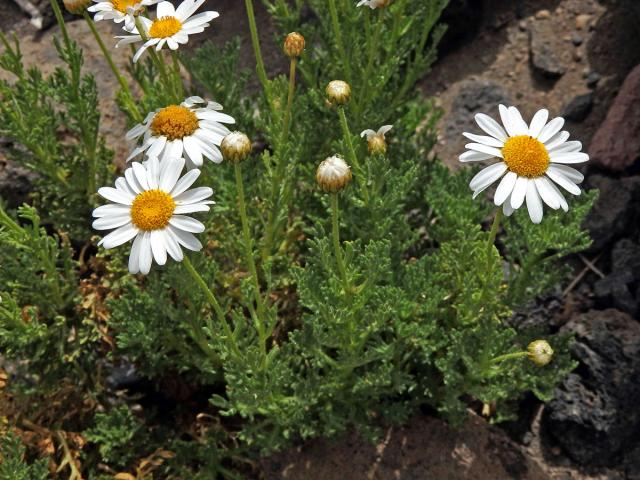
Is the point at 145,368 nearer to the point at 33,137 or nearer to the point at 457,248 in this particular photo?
the point at 33,137

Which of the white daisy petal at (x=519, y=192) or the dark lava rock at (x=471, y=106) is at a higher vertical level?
the dark lava rock at (x=471, y=106)

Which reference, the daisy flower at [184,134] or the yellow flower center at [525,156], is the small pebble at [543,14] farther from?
the daisy flower at [184,134]

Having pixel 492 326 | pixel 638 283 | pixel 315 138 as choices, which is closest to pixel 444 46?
pixel 315 138

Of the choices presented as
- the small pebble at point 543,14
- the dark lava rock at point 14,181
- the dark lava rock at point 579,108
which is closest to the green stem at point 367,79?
the dark lava rock at point 579,108

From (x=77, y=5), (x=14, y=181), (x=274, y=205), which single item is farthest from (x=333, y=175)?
(x=14, y=181)

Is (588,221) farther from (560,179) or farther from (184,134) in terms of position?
(184,134)

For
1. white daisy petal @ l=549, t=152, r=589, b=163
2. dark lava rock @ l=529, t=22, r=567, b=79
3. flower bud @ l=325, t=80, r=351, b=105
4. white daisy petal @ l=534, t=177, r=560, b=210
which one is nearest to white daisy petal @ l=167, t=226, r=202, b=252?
flower bud @ l=325, t=80, r=351, b=105

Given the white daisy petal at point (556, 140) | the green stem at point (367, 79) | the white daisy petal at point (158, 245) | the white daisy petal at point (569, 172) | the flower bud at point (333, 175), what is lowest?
the white daisy petal at point (158, 245)
